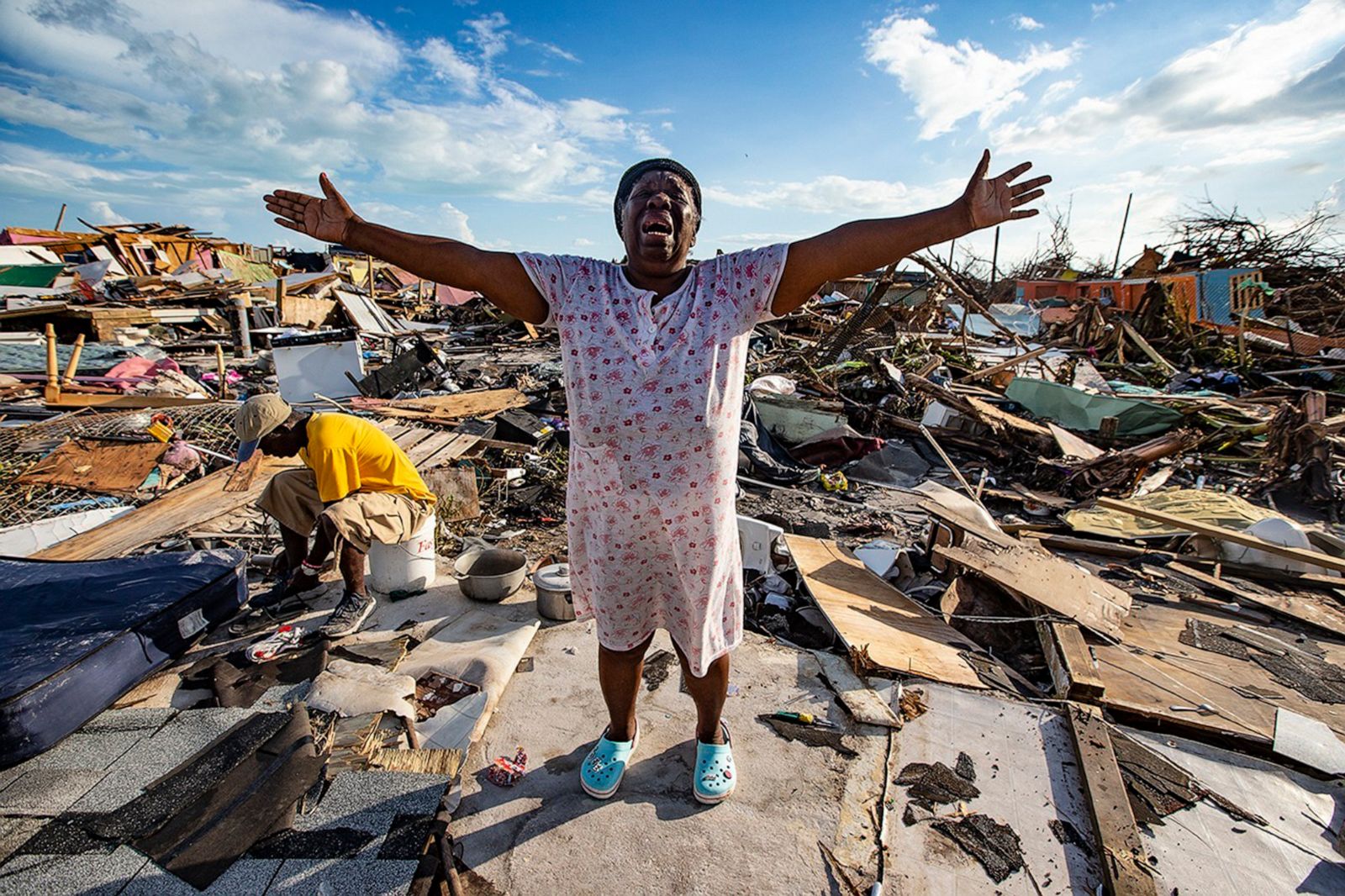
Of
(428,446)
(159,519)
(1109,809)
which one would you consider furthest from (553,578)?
(428,446)

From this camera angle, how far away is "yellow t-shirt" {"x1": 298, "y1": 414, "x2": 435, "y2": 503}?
10.7 ft

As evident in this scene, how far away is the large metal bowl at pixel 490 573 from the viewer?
11.2ft

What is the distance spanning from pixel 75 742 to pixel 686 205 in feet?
9.51

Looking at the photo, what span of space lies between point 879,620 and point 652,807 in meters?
1.64

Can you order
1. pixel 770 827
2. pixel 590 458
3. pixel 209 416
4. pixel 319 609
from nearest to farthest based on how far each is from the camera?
pixel 590 458 < pixel 770 827 < pixel 319 609 < pixel 209 416

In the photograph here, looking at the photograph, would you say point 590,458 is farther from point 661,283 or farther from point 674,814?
point 674,814

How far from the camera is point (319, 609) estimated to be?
3.42 meters

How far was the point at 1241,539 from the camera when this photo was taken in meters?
4.43

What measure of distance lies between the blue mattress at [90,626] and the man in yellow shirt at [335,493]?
0.37 meters

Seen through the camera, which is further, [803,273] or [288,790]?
[288,790]

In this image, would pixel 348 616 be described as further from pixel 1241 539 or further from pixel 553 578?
pixel 1241 539

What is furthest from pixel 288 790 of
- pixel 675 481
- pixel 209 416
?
pixel 209 416

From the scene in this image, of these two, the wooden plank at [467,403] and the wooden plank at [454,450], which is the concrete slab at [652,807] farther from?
the wooden plank at [467,403]

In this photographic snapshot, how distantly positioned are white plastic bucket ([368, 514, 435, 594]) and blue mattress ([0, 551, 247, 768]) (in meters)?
0.64
